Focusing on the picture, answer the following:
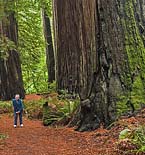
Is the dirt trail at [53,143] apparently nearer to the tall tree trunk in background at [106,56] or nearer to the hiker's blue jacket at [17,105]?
the tall tree trunk in background at [106,56]

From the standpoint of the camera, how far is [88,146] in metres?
6.96

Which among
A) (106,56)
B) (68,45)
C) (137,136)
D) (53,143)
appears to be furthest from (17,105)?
(137,136)

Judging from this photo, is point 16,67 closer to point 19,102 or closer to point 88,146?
point 19,102

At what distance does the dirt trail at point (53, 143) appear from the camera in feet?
22.2

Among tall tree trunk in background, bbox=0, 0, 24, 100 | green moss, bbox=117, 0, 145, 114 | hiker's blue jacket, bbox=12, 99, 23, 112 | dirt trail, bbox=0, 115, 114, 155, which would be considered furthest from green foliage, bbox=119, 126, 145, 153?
tall tree trunk in background, bbox=0, 0, 24, 100

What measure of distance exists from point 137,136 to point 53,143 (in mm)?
2445

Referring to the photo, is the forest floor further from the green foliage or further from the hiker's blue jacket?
the hiker's blue jacket

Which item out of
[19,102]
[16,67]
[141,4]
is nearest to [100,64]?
[141,4]

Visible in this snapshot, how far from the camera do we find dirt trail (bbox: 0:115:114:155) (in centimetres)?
676

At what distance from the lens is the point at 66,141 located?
7.89m

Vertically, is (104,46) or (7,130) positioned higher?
(104,46)

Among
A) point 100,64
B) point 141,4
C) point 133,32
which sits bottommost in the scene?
point 100,64

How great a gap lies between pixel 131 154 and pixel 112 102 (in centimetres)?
260

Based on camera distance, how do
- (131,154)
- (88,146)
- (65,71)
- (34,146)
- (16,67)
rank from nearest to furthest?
(131,154), (88,146), (34,146), (65,71), (16,67)
